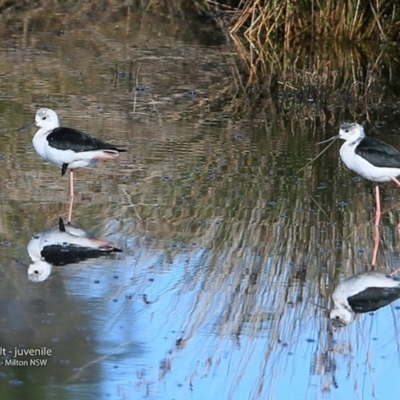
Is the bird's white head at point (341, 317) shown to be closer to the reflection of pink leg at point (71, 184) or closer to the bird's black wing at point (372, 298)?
the bird's black wing at point (372, 298)

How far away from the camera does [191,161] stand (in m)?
7.78

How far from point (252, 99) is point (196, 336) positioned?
5.30 metres

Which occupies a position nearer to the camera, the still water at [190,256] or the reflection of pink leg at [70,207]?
the still water at [190,256]

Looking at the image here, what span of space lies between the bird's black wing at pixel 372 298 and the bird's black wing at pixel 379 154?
48.4 inches


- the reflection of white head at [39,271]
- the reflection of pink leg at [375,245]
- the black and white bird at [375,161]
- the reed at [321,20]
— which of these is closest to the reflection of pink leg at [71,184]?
the reflection of white head at [39,271]

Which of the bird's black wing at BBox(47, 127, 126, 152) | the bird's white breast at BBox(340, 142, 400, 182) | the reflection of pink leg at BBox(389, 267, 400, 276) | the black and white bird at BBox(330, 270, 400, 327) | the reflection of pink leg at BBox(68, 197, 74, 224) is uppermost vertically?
the bird's white breast at BBox(340, 142, 400, 182)

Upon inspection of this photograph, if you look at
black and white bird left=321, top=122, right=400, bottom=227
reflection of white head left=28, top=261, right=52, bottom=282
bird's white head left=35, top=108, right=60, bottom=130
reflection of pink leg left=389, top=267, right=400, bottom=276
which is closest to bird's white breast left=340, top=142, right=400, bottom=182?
black and white bird left=321, top=122, right=400, bottom=227

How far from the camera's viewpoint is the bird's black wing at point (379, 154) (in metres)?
6.66

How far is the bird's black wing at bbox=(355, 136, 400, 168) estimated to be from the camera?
6.66 m

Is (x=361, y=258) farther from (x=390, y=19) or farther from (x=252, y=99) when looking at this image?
(x=390, y=19)

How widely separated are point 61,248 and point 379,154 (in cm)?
201

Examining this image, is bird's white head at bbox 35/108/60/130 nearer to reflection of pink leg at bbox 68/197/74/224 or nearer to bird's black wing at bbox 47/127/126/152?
bird's black wing at bbox 47/127/126/152

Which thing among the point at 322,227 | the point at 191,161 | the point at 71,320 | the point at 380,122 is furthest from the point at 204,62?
the point at 71,320

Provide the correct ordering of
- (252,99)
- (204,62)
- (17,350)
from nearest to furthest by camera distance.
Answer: (17,350) < (252,99) < (204,62)
